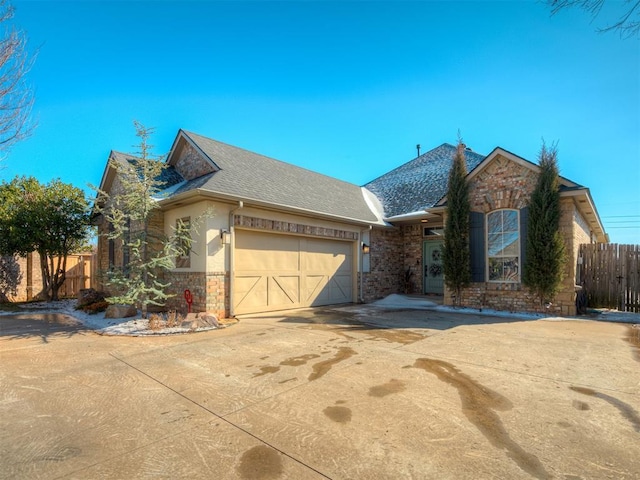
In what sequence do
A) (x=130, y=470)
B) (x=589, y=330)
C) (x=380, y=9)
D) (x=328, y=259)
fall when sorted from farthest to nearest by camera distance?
(x=328, y=259) < (x=380, y=9) < (x=589, y=330) < (x=130, y=470)

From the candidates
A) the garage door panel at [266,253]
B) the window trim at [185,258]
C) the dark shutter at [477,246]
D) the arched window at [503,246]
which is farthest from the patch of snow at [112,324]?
the arched window at [503,246]

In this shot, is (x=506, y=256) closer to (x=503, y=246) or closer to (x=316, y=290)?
(x=503, y=246)

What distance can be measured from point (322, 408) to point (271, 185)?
833 cm

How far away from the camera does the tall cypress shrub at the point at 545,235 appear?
8742 mm

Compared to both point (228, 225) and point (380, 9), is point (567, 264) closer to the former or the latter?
point (380, 9)

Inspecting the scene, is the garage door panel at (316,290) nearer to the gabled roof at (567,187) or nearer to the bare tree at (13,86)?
the gabled roof at (567,187)

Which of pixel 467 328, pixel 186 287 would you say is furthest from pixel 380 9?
pixel 186 287

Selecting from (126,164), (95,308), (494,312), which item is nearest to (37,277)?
(95,308)

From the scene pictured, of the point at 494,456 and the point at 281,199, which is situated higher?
the point at 281,199

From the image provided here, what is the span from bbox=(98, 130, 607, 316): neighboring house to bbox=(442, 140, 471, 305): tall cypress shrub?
0.86 feet

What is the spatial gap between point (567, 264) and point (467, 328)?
3827mm

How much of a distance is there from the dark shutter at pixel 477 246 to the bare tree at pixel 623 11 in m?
7.11

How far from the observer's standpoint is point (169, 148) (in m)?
11.9

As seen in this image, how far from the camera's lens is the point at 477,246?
10.2m
